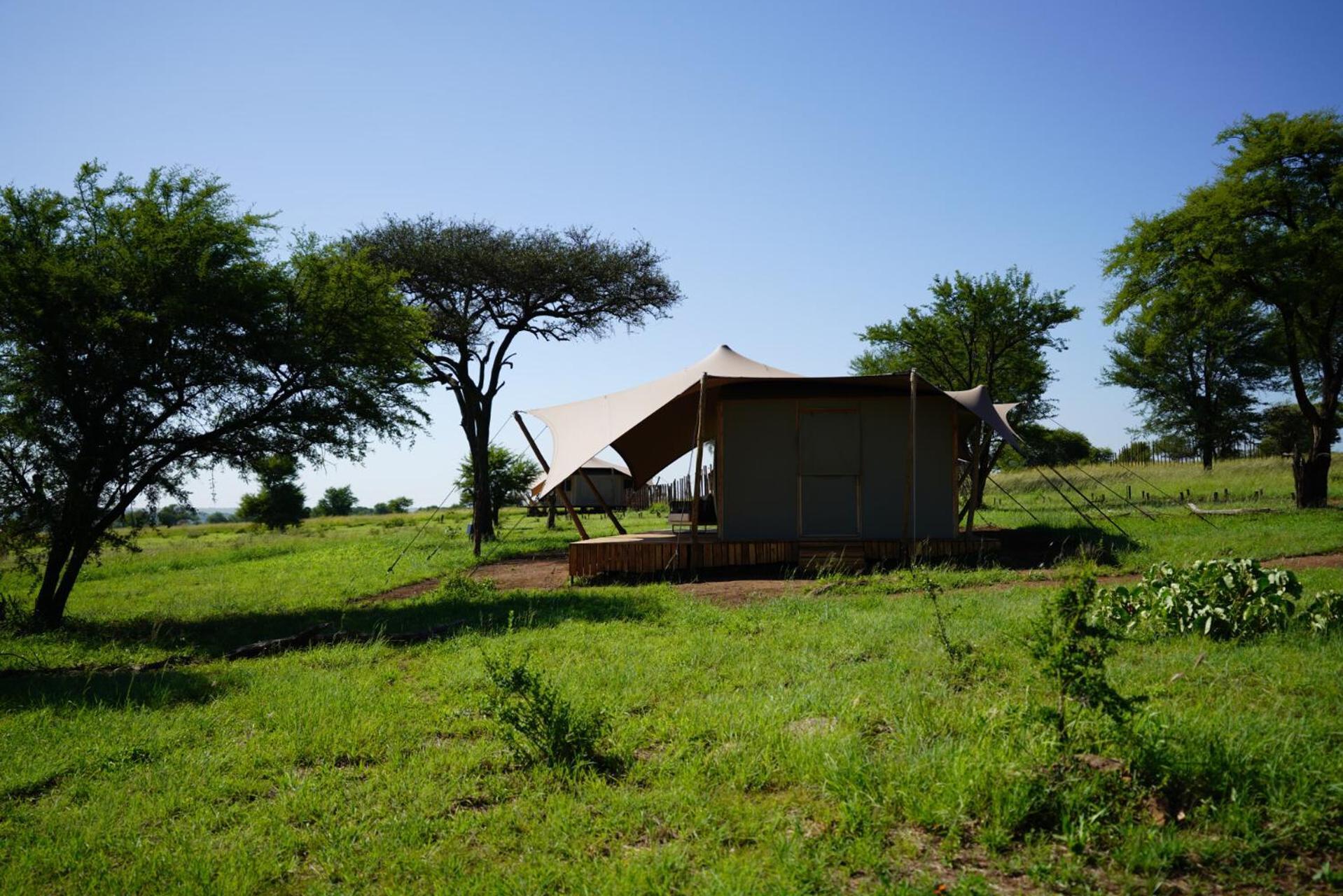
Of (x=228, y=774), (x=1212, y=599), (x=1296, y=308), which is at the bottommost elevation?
(x=228, y=774)

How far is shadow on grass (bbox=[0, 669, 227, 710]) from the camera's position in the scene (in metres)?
5.90

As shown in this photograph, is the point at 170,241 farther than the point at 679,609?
Yes

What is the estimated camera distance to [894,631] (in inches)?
270

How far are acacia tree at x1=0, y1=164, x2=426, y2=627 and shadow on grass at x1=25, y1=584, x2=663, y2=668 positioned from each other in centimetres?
138

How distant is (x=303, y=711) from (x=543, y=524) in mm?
25161

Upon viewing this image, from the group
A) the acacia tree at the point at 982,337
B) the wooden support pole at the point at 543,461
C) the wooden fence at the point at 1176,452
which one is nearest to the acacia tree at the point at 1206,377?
the wooden fence at the point at 1176,452

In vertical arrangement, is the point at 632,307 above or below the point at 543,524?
above

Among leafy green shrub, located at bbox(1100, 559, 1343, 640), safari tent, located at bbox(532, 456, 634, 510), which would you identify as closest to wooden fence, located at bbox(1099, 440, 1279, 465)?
safari tent, located at bbox(532, 456, 634, 510)

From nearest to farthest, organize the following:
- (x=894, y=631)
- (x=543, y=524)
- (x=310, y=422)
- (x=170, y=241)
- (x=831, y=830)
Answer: (x=831, y=830), (x=894, y=631), (x=170, y=241), (x=310, y=422), (x=543, y=524)

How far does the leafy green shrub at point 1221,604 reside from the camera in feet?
19.3

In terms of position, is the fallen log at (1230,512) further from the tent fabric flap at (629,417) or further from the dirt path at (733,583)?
the tent fabric flap at (629,417)

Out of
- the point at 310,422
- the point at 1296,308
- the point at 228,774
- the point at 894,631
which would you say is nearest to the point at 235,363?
the point at 310,422

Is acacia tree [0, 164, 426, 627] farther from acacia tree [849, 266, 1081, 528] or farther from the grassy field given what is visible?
acacia tree [849, 266, 1081, 528]

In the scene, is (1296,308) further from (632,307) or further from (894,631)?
(894,631)
